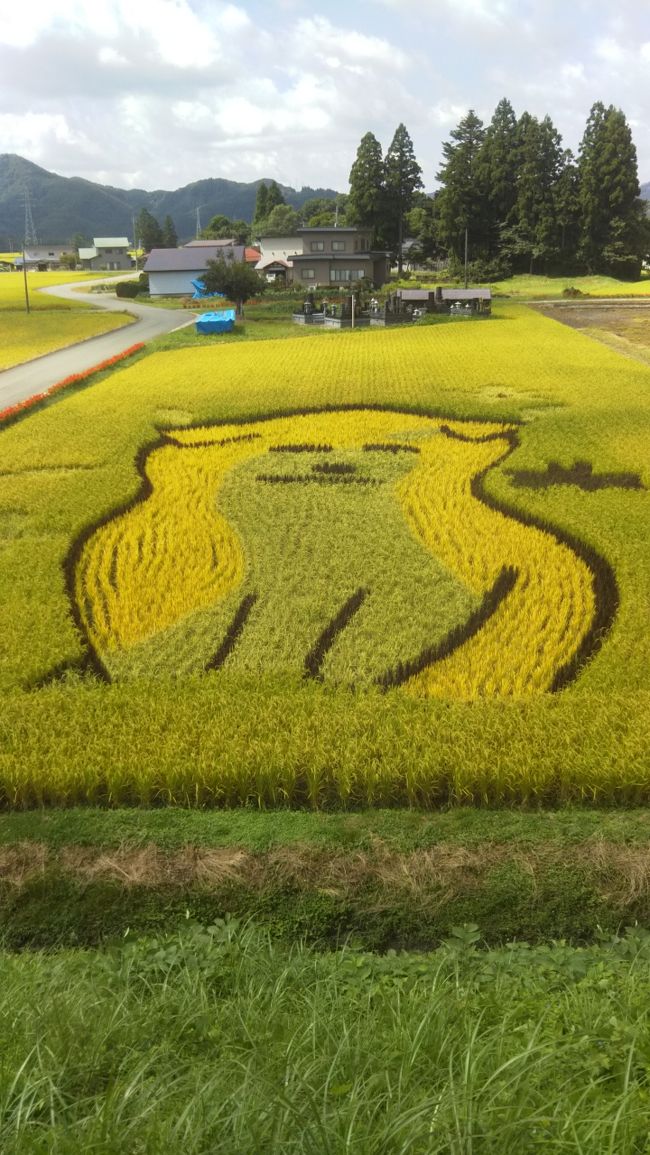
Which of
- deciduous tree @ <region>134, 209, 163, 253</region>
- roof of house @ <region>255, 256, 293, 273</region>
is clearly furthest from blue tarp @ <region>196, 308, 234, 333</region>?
deciduous tree @ <region>134, 209, 163, 253</region>

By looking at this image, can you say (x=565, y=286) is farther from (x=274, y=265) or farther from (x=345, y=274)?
(x=274, y=265)

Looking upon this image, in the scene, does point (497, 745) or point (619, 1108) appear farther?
point (497, 745)

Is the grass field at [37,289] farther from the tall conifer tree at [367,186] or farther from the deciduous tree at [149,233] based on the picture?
the tall conifer tree at [367,186]

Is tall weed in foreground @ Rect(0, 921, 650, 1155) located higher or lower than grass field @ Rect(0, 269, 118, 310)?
lower

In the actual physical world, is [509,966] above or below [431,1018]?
below

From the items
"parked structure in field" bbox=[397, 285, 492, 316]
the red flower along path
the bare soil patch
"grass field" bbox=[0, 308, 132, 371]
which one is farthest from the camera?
"parked structure in field" bbox=[397, 285, 492, 316]

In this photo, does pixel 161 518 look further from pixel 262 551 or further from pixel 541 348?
pixel 541 348

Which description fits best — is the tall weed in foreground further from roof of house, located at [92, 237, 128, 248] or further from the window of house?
roof of house, located at [92, 237, 128, 248]

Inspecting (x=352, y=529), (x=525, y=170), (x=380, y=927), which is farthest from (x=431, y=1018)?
(x=525, y=170)
